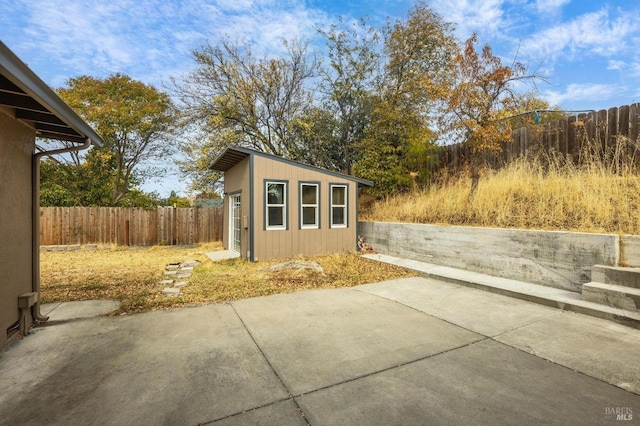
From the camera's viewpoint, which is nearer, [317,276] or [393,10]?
[317,276]

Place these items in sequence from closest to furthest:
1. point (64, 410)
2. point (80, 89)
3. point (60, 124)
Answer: point (64, 410) → point (60, 124) → point (80, 89)

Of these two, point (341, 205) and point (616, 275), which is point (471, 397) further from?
point (341, 205)

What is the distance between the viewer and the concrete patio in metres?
1.95

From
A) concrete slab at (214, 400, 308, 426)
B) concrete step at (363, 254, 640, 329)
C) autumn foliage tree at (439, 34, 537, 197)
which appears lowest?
concrete slab at (214, 400, 308, 426)

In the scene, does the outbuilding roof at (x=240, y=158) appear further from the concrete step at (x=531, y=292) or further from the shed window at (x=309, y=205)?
the concrete step at (x=531, y=292)

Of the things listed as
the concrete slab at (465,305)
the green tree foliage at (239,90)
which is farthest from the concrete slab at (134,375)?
the green tree foliage at (239,90)

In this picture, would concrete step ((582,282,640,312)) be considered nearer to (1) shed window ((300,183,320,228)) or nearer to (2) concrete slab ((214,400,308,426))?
(2) concrete slab ((214,400,308,426))

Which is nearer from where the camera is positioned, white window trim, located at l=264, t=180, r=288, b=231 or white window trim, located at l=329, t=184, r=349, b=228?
white window trim, located at l=264, t=180, r=288, b=231

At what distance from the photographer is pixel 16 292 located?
10.2ft

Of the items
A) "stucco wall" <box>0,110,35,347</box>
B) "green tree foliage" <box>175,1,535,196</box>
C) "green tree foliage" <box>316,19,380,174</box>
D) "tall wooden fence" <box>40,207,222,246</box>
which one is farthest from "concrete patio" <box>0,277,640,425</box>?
"green tree foliage" <box>316,19,380,174</box>

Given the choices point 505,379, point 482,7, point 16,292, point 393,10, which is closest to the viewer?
point 505,379

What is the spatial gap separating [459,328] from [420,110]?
28.6ft

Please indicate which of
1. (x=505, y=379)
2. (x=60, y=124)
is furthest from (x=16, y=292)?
(x=505, y=379)

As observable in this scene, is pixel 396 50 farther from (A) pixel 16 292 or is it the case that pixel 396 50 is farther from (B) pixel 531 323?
(A) pixel 16 292
